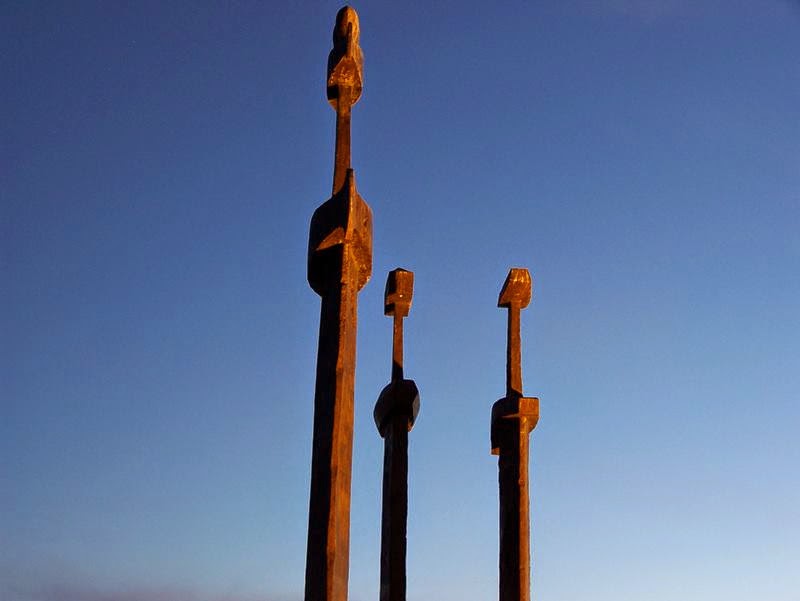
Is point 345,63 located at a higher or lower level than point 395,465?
higher

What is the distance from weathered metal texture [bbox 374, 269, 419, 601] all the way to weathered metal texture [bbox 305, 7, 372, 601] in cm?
238

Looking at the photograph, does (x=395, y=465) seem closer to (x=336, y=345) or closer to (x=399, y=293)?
(x=399, y=293)

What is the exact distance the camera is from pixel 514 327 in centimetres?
888

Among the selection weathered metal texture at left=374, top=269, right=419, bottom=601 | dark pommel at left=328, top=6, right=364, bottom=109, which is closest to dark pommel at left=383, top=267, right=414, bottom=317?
weathered metal texture at left=374, top=269, right=419, bottom=601

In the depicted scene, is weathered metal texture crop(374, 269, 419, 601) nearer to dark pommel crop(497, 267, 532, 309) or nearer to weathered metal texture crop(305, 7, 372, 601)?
dark pommel crop(497, 267, 532, 309)

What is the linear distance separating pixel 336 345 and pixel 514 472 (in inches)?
110

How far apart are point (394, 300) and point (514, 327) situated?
3.28 feet

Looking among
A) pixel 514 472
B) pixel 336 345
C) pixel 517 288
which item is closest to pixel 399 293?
pixel 517 288

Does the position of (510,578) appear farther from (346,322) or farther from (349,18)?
(349,18)

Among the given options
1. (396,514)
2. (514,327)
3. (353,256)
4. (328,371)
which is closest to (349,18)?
(353,256)

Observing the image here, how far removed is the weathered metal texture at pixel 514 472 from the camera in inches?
317

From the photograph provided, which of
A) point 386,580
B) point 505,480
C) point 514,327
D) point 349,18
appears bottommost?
point 386,580

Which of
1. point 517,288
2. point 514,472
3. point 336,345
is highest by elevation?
point 517,288

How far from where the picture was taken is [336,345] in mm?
5895
